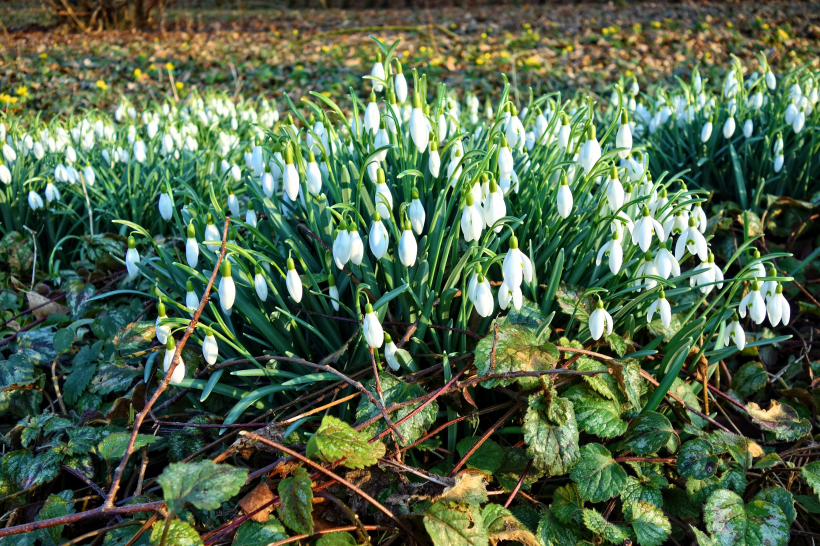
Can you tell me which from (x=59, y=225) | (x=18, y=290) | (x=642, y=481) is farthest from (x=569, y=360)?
(x=59, y=225)

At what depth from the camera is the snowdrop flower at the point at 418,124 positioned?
5.63ft

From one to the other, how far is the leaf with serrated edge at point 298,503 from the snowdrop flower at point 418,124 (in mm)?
973

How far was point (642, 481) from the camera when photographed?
1.62m

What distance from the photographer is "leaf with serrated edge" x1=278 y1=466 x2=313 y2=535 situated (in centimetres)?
128

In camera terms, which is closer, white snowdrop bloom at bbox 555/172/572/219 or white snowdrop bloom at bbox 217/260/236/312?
white snowdrop bloom at bbox 217/260/236/312

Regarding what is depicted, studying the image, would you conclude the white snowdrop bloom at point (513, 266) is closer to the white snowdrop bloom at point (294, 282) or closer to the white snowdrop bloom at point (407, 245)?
the white snowdrop bloom at point (407, 245)

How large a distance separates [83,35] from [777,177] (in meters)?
9.91

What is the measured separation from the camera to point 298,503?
129cm

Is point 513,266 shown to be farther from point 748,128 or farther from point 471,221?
point 748,128

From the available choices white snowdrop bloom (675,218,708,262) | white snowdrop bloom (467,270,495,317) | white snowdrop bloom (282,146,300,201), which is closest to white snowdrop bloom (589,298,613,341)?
white snowdrop bloom (467,270,495,317)

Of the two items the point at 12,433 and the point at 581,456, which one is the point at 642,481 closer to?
the point at 581,456

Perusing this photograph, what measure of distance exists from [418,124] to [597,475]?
1.09m

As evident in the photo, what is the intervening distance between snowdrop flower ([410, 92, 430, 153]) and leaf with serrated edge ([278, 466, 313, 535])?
973 millimetres

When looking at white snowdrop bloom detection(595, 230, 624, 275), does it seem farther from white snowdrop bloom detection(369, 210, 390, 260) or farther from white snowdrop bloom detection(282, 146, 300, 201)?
white snowdrop bloom detection(282, 146, 300, 201)
